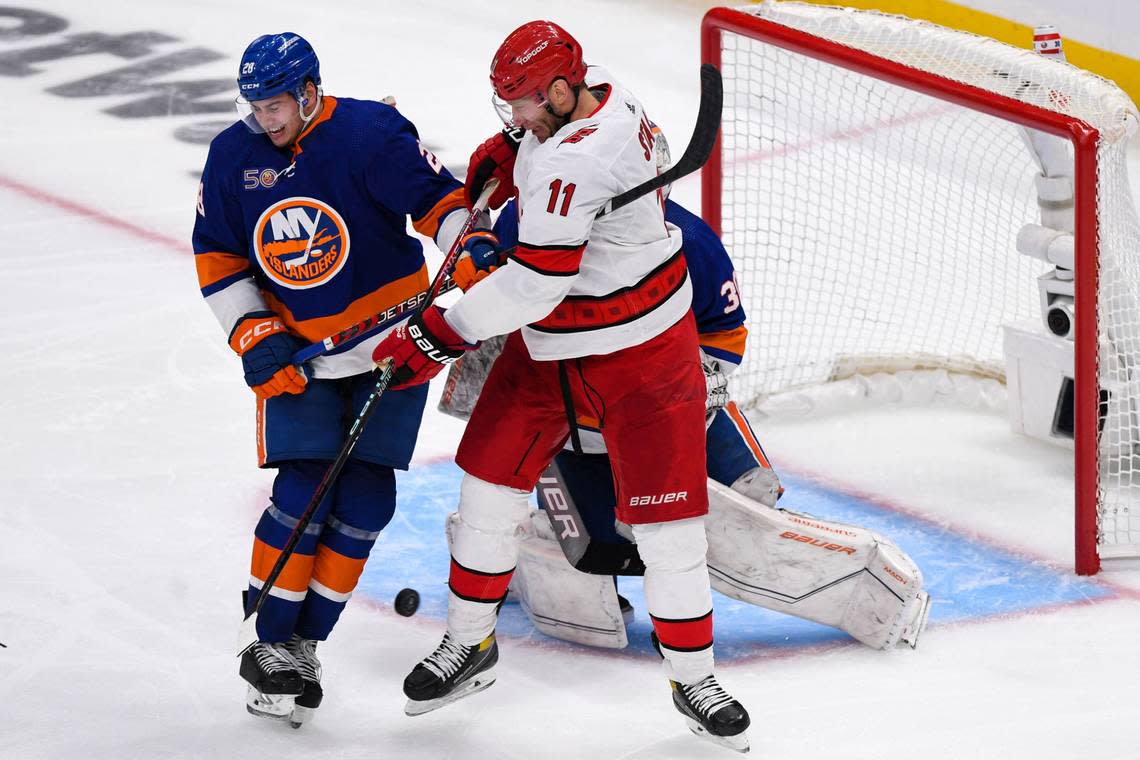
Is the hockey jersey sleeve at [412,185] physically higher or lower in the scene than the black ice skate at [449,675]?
higher

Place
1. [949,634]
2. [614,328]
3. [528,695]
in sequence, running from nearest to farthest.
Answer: [614,328] → [528,695] → [949,634]

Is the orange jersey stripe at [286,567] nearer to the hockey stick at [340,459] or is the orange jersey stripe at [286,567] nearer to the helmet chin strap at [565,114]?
the hockey stick at [340,459]

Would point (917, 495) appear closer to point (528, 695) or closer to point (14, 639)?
point (528, 695)

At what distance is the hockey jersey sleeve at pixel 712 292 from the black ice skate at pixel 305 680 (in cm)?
88

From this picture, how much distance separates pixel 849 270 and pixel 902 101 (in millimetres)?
481

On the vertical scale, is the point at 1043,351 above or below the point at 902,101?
below

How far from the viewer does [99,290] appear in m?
4.40

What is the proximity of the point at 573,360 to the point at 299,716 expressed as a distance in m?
0.76

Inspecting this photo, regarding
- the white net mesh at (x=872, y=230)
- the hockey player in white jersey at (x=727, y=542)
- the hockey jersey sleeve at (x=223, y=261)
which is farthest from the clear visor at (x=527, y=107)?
the white net mesh at (x=872, y=230)

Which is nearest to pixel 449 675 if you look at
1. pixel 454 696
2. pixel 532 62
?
pixel 454 696

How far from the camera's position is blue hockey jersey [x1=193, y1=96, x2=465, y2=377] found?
2473 mm

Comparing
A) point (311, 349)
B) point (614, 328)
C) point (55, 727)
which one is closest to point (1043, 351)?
point (614, 328)

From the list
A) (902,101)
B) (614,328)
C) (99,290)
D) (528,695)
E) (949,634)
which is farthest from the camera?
(99,290)

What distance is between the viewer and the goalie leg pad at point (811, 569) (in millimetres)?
2781
